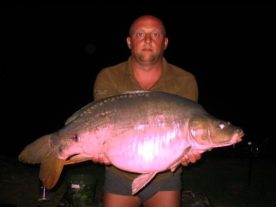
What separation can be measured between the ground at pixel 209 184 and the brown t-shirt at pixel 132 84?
2151mm

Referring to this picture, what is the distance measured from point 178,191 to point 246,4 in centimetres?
3295

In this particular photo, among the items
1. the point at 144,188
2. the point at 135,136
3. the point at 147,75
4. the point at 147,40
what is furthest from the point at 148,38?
the point at 144,188

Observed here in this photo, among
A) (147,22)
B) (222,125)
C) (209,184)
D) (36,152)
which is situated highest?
(147,22)

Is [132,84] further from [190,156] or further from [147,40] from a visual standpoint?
[190,156]

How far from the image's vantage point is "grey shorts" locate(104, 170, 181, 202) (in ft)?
11.6

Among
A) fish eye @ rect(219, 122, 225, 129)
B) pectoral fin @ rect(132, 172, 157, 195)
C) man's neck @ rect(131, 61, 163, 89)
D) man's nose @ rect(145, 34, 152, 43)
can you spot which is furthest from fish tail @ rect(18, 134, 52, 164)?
fish eye @ rect(219, 122, 225, 129)

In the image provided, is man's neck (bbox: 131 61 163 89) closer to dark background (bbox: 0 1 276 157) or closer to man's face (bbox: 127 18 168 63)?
man's face (bbox: 127 18 168 63)

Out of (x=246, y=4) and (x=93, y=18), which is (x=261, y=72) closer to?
(x=246, y=4)

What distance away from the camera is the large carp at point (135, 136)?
2965 mm

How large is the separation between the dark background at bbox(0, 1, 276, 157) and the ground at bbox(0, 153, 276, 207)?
3.37 metres

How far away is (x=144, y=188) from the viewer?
138 inches

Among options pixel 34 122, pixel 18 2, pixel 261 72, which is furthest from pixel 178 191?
pixel 18 2

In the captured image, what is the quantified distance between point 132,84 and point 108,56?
86.3 ft

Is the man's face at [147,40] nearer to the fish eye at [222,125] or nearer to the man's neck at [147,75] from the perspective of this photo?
the man's neck at [147,75]
